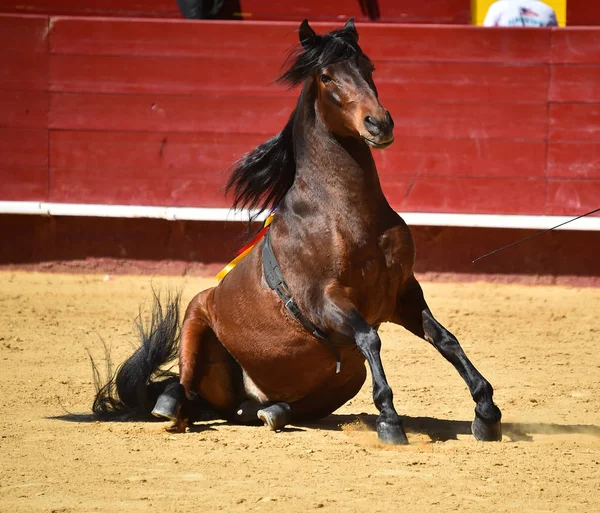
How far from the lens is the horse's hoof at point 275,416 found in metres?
5.02

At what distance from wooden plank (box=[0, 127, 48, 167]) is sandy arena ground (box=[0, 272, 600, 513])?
2.16m

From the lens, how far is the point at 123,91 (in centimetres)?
972

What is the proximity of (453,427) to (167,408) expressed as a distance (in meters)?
1.24

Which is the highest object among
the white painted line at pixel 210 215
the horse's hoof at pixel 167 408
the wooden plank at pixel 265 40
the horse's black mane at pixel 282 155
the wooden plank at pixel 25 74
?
the horse's black mane at pixel 282 155

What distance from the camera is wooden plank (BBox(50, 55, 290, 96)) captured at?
956 centimetres

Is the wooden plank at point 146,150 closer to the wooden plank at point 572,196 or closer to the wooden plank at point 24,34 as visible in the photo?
the wooden plank at point 24,34

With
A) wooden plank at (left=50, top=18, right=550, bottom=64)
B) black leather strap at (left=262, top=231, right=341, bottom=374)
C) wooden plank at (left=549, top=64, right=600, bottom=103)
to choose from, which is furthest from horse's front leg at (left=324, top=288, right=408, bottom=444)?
wooden plank at (left=549, top=64, right=600, bottom=103)

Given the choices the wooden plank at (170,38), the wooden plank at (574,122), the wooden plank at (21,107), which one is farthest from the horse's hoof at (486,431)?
the wooden plank at (21,107)

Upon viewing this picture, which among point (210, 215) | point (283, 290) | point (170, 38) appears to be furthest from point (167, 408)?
point (170, 38)

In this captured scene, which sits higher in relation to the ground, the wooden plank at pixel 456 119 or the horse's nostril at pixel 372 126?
the horse's nostril at pixel 372 126

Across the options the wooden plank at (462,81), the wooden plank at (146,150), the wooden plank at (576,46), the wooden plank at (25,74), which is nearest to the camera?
the wooden plank at (576,46)

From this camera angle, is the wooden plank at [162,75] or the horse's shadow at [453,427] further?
the wooden plank at [162,75]

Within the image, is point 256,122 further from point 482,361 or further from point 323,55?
point 323,55

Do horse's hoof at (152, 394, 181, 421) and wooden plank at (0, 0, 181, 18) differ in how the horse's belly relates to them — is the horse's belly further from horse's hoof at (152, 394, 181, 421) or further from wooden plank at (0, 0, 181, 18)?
wooden plank at (0, 0, 181, 18)
